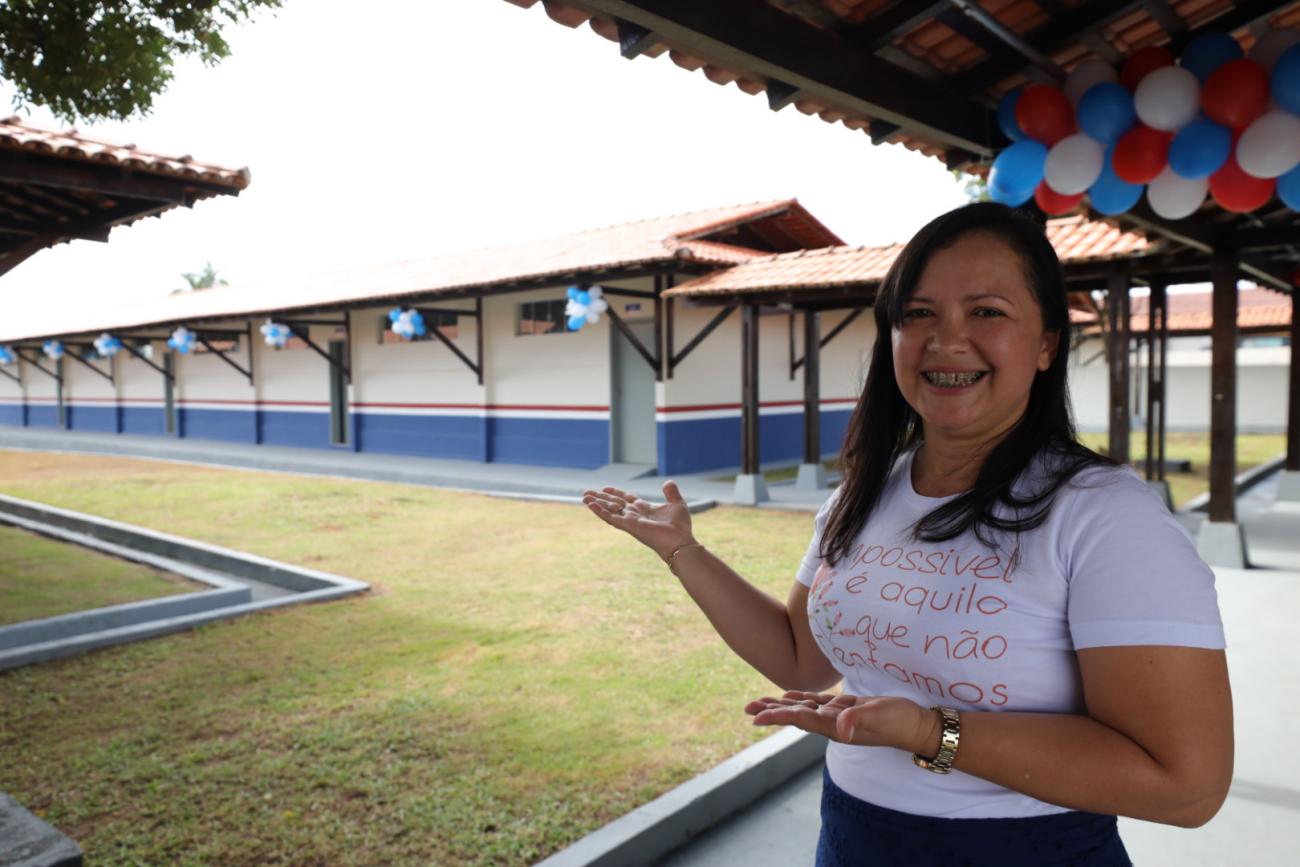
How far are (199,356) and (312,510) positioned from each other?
12722 millimetres

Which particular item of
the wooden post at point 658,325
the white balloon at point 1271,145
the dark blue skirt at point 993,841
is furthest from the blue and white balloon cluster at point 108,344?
the dark blue skirt at point 993,841

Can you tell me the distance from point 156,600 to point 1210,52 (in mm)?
5982

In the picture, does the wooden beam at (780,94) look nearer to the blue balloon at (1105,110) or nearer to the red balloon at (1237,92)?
the blue balloon at (1105,110)

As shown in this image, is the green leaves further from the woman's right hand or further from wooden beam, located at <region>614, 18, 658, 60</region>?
the woman's right hand

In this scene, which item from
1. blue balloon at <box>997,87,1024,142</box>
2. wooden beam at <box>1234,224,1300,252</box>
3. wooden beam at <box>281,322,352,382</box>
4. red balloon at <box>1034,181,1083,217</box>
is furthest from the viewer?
wooden beam at <box>281,322,352,382</box>

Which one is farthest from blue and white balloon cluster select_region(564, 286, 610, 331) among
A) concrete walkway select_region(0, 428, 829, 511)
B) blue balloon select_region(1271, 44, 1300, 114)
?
blue balloon select_region(1271, 44, 1300, 114)

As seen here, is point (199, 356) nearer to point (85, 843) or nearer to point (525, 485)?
point (525, 485)

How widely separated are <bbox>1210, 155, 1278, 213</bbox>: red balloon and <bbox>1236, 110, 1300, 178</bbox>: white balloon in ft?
0.31

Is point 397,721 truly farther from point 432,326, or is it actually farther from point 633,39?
point 432,326

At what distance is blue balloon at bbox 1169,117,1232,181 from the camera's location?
130 inches

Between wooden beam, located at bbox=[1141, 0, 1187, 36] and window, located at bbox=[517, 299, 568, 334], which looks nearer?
wooden beam, located at bbox=[1141, 0, 1187, 36]

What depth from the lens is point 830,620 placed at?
1.29 metres

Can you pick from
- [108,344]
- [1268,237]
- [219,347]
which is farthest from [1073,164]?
[108,344]

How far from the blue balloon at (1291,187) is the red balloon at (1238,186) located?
4 centimetres
